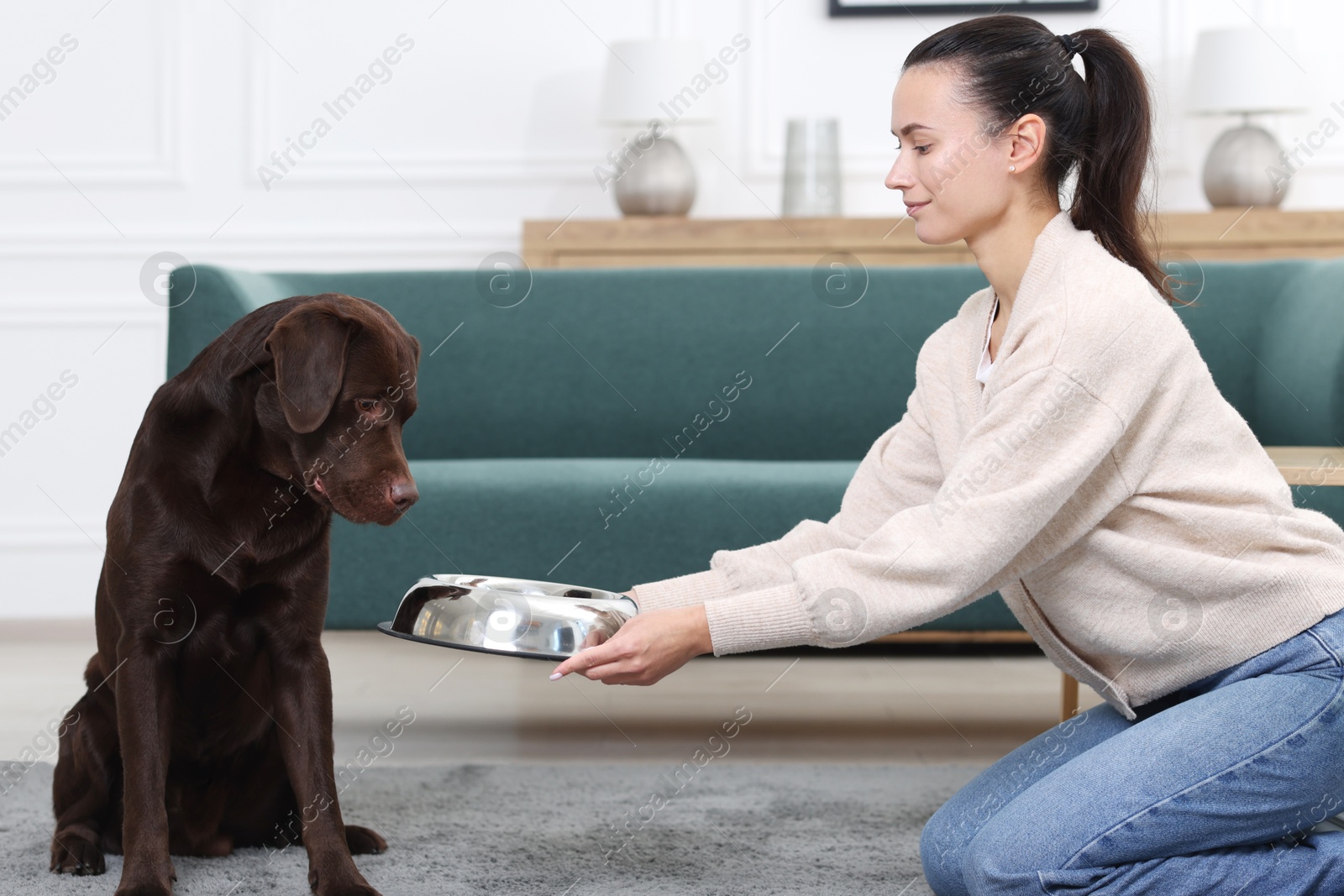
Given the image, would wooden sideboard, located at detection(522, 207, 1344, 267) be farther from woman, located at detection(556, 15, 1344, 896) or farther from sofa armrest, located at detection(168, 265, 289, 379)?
woman, located at detection(556, 15, 1344, 896)

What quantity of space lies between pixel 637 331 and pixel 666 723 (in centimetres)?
90

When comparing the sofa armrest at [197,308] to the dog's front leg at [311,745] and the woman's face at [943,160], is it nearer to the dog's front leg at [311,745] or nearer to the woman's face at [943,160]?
the dog's front leg at [311,745]

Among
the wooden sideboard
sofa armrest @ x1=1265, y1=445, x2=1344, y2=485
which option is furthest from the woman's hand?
the wooden sideboard

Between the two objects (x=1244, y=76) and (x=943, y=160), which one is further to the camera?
(x=1244, y=76)

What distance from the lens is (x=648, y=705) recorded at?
9.34 feet

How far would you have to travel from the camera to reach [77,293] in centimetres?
402

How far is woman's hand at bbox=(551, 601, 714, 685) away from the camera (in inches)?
47.3

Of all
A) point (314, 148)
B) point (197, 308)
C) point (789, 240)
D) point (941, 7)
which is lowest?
point (789, 240)

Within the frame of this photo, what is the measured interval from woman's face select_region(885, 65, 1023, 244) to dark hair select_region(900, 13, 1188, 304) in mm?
17

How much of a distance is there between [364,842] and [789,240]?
99.6 inches

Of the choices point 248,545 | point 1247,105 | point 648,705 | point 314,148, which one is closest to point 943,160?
point 248,545

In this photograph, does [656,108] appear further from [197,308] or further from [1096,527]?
[1096,527]

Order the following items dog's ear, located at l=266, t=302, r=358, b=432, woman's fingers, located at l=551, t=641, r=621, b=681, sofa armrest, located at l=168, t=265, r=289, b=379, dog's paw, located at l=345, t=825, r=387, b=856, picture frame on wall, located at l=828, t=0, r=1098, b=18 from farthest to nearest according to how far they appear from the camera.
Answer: picture frame on wall, located at l=828, t=0, r=1098, b=18 < sofa armrest, located at l=168, t=265, r=289, b=379 < dog's paw, located at l=345, t=825, r=387, b=856 < dog's ear, located at l=266, t=302, r=358, b=432 < woman's fingers, located at l=551, t=641, r=621, b=681

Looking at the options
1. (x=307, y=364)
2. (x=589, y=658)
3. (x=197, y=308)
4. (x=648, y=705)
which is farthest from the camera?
(x=648, y=705)
